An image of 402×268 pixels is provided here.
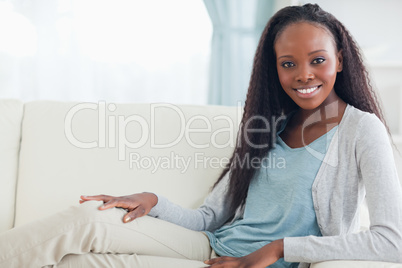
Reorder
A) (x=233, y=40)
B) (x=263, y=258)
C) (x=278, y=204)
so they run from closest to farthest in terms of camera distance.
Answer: (x=263, y=258)
(x=278, y=204)
(x=233, y=40)

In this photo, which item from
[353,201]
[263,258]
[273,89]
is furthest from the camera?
[273,89]

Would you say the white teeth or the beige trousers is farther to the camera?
the white teeth

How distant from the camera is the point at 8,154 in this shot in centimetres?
172

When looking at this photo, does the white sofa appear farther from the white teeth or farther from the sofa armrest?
the sofa armrest

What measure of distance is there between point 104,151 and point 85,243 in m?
0.57

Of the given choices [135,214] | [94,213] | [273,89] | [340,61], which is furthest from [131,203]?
[340,61]

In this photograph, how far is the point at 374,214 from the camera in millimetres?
1083

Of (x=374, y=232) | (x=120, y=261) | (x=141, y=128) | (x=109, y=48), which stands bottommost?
(x=120, y=261)

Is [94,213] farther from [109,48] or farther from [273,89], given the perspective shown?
[109,48]

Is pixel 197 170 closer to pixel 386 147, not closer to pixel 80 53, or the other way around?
pixel 386 147

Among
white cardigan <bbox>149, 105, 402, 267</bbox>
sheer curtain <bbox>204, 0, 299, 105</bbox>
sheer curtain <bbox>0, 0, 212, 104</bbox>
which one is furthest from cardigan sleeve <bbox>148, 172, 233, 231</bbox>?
sheer curtain <bbox>0, 0, 212, 104</bbox>

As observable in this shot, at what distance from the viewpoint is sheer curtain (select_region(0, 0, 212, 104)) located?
261 centimetres

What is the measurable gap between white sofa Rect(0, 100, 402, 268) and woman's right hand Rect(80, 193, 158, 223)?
0.28 meters

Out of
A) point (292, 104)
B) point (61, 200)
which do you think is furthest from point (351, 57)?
point (61, 200)
